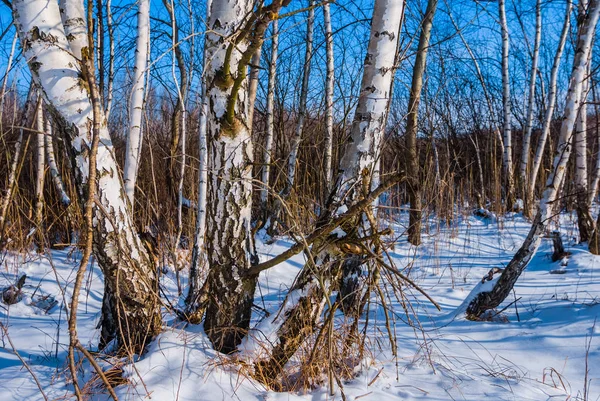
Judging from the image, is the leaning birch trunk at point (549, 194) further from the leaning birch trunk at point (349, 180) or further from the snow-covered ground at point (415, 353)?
the leaning birch trunk at point (349, 180)

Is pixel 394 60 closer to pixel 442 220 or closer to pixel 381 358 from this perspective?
pixel 381 358

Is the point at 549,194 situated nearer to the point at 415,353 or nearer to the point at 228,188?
the point at 415,353

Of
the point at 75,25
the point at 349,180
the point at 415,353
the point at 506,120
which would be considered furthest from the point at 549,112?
the point at 75,25

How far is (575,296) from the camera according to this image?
10.2 feet

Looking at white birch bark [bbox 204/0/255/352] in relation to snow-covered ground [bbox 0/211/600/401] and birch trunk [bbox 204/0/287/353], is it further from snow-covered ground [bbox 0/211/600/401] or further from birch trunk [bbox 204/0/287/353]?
snow-covered ground [bbox 0/211/600/401]

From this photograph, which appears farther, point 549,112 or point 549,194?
point 549,112

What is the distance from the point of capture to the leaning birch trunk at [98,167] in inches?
68.6

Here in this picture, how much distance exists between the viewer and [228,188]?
190 cm

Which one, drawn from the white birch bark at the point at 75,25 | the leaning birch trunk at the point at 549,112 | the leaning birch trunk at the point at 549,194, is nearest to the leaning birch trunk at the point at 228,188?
the white birch bark at the point at 75,25

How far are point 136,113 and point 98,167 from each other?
3.05 feet

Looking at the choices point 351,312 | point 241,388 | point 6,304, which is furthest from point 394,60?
point 6,304

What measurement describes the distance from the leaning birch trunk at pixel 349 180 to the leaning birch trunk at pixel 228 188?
5.8 inches

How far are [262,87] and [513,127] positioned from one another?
6.14 m

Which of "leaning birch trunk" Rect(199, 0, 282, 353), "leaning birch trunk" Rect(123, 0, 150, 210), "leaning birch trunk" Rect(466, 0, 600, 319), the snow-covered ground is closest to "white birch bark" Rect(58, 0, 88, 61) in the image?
"leaning birch trunk" Rect(123, 0, 150, 210)
